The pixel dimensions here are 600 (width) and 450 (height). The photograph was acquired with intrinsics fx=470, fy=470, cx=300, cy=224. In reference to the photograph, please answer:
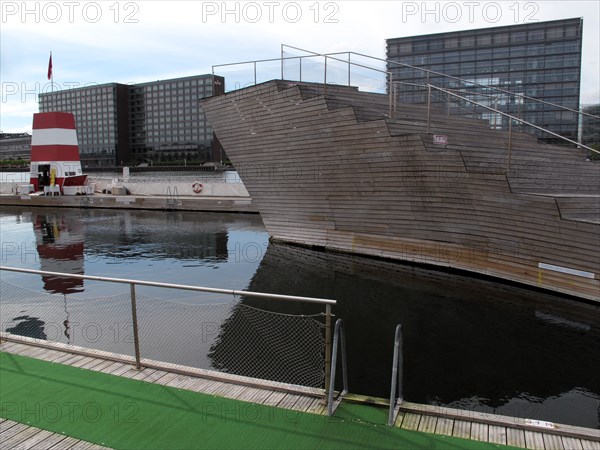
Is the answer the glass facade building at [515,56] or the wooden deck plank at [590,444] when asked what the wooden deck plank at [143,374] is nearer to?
the wooden deck plank at [590,444]

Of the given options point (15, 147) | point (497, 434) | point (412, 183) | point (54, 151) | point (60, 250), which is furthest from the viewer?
point (15, 147)

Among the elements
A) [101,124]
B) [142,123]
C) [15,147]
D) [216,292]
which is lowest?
[216,292]

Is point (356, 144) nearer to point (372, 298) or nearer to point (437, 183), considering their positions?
point (437, 183)

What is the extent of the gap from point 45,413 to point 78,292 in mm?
7901

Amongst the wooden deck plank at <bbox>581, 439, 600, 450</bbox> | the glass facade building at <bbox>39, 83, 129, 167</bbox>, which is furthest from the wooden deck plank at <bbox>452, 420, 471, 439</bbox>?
the glass facade building at <bbox>39, 83, 129, 167</bbox>

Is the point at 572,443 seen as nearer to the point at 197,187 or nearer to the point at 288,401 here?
the point at 288,401

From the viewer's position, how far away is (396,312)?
32.7 feet

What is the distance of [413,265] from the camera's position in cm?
1395

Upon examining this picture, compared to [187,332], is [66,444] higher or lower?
higher

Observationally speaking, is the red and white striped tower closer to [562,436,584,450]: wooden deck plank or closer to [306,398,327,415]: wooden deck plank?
[306,398,327,415]: wooden deck plank

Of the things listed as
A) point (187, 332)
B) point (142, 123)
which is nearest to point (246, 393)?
point (187, 332)

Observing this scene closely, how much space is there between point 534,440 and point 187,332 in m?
6.07

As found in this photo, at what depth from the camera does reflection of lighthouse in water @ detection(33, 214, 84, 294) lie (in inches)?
490

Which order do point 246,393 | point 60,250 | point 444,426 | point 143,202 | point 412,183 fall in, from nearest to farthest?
point 444,426 → point 246,393 → point 412,183 → point 60,250 → point 143,202
